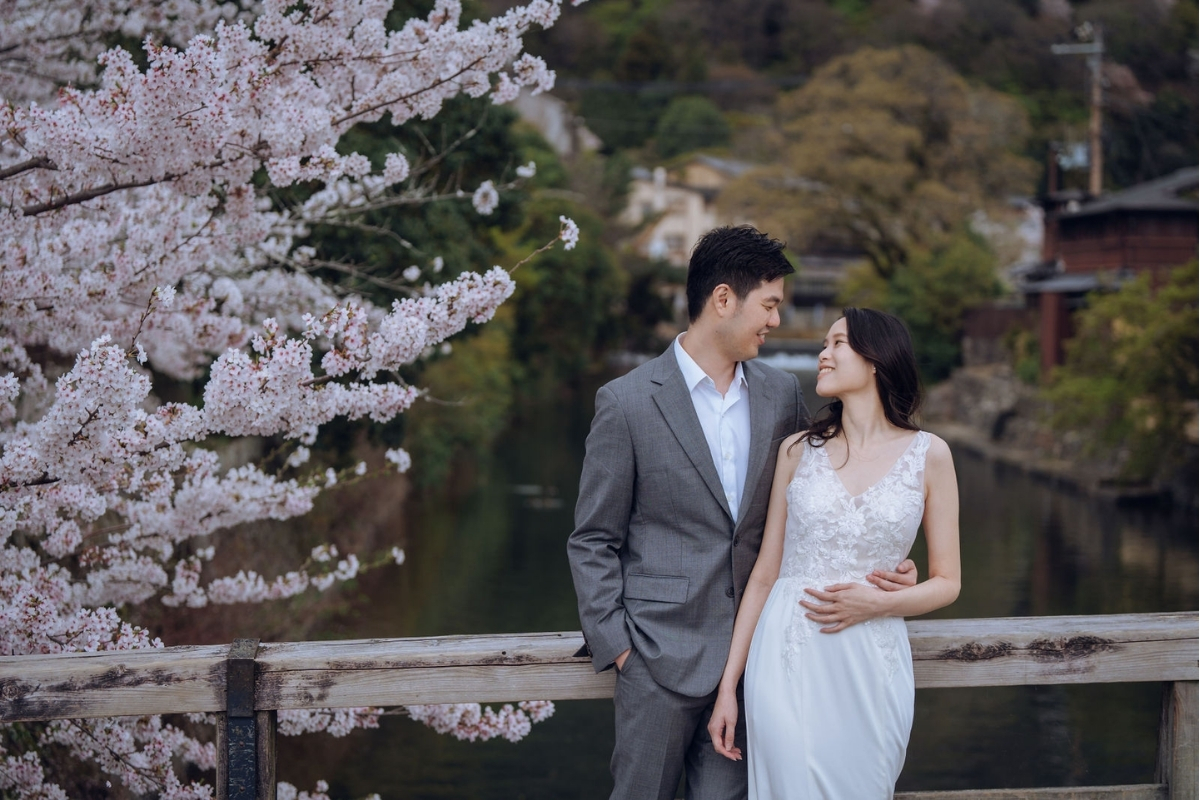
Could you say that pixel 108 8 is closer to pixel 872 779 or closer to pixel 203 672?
pixel 203 672

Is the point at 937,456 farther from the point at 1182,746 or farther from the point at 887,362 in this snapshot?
the point at 1182,746

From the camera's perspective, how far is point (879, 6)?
2426 inches

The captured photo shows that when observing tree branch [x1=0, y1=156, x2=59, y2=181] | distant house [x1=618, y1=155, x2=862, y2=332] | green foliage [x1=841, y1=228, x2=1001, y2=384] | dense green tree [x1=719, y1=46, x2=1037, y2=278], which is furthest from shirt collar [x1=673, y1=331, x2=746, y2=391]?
distant house [x1=618, y1=155, x2=862, y2=332]

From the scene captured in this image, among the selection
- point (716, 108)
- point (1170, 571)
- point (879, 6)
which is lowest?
point (1170, 571)

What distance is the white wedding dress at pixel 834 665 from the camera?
2.39 m

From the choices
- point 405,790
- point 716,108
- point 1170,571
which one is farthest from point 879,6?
point 405,790

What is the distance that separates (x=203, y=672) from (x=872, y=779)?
1.32 m

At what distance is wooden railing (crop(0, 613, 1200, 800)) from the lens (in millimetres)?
2393

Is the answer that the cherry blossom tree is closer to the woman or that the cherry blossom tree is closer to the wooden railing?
the wooden railing

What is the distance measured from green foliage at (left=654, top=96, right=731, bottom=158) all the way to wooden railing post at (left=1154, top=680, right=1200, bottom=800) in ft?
174

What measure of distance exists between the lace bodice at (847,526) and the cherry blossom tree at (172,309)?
50.3 inches

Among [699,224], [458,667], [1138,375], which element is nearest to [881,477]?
[458,667]

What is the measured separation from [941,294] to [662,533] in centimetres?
2914

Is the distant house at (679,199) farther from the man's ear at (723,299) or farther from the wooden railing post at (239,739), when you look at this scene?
the wooden railing post at (239,739)
